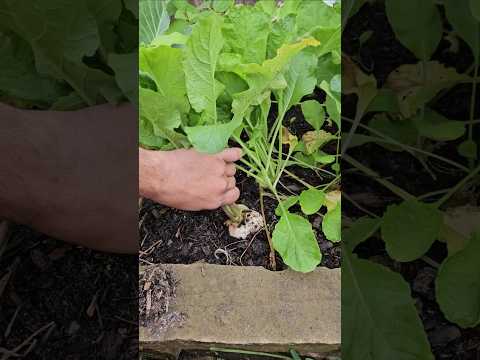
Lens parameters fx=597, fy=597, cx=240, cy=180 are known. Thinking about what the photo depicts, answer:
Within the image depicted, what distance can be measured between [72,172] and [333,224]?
0.30 metres

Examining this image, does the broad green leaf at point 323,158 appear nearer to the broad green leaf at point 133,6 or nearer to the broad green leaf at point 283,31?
the broad green leaf at point 283,31

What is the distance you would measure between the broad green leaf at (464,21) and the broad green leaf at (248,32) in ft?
0.73

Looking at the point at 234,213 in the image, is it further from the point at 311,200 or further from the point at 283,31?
the point at 283,31

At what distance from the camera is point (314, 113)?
71cm

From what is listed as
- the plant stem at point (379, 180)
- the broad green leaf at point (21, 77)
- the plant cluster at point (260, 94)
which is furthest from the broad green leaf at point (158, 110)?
the plant stem at point (379, 180)

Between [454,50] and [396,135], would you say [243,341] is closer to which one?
[396,135]

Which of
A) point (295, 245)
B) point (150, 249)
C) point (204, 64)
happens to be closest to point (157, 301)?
point (150, 249)

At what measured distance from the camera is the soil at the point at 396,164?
0.72m

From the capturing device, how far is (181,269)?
2.21 feet

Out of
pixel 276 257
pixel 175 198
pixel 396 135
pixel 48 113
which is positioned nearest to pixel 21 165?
pixel 48 113

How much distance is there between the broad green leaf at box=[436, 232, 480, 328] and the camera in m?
0.65

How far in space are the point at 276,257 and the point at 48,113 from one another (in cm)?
30

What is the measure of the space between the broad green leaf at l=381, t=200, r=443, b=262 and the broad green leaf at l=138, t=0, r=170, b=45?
0.34 m

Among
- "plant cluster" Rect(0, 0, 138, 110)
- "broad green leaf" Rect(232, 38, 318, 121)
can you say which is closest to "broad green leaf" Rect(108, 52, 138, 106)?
"plant cluster" Rect(0, 0, 138, 110)
